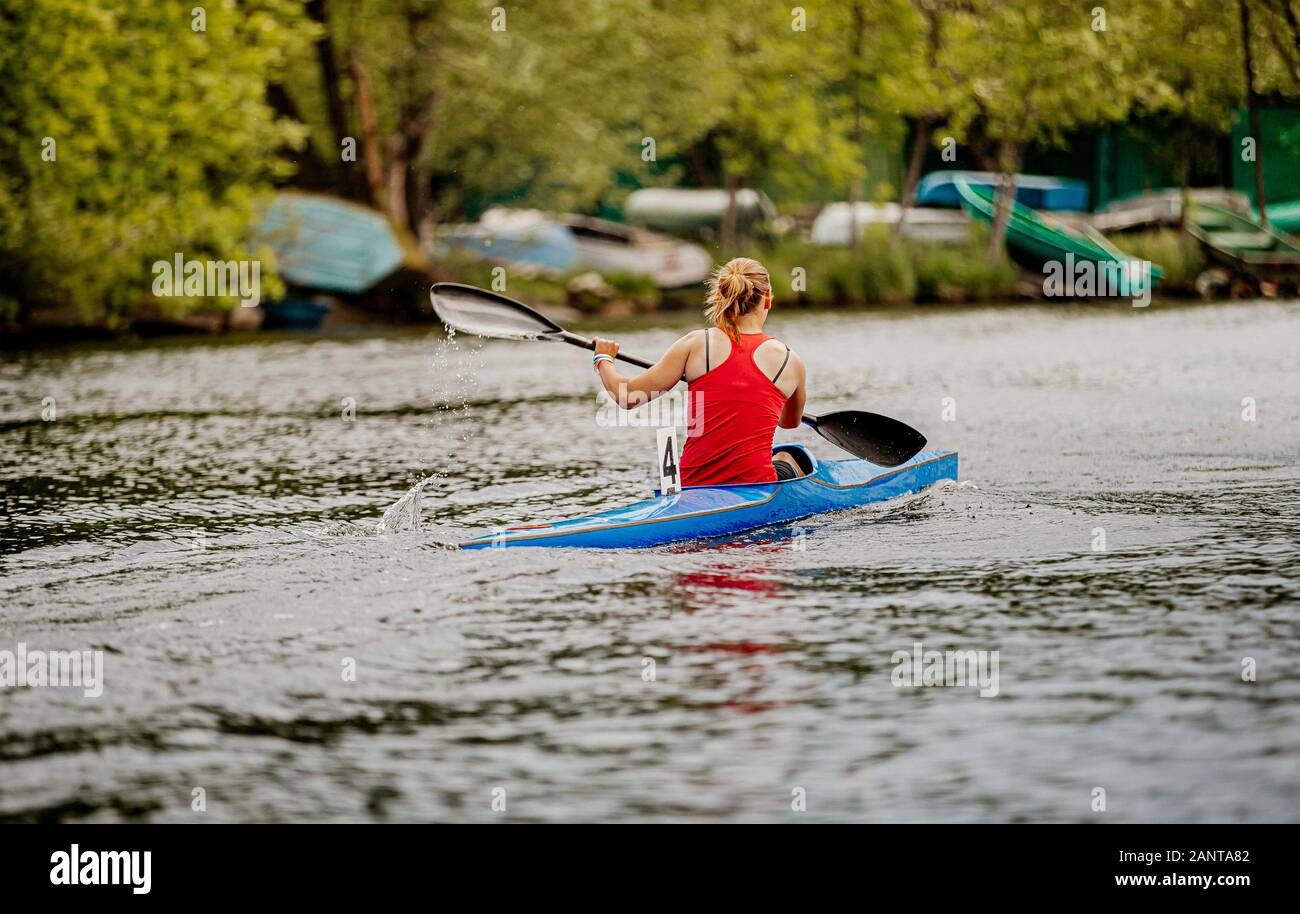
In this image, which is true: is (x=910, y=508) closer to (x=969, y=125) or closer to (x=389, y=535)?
(x=389, y=535)

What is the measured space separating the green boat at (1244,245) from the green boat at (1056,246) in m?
1.41

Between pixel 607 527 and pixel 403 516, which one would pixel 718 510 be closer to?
pixel 607 527

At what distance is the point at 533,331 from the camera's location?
982cm

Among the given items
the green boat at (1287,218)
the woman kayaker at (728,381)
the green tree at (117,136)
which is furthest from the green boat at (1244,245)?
the woman kayaker at (728,381)

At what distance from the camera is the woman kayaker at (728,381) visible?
8242 millimetres

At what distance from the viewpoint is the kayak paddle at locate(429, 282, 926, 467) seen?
32.3 feet

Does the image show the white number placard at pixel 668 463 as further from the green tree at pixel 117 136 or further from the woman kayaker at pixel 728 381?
the green tree at pixel 117 136

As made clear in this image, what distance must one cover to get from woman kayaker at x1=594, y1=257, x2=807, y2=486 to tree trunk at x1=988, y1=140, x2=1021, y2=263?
2333 centimetres

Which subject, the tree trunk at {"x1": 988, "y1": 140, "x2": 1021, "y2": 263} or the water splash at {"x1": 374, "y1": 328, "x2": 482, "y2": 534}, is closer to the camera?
the water splash at {"x1": 374, "y1": 328, "x2": 482, "y2": 534}

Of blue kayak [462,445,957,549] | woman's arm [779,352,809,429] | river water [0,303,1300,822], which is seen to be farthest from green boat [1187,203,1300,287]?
woman's arm [779,352,809,429]

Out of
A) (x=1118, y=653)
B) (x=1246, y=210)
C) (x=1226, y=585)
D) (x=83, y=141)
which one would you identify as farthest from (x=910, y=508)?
(x=1246, y=210)

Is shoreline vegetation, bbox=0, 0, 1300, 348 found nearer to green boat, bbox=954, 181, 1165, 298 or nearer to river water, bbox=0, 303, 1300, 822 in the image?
green boat, bbox=954, 181, 1165, 298

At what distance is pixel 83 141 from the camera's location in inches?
874
